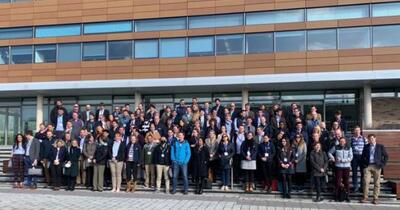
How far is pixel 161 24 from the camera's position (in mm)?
25516

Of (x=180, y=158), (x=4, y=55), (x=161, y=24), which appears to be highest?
(x=161, y=24)

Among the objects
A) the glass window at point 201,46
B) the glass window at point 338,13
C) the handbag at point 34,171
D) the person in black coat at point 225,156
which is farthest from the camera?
the glass window at point 201,46

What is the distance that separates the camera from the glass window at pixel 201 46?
24.8 m

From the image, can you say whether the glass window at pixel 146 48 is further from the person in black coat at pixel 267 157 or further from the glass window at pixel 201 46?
the person in black coat at pixel 267 157

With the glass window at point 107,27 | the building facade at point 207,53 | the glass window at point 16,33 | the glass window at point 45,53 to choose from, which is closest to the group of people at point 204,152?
the building facade at point 207,53

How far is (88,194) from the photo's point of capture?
1386 centimetres

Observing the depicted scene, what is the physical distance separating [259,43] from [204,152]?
37.4 feet

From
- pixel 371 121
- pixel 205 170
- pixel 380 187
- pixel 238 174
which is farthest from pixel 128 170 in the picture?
pixel 371 121

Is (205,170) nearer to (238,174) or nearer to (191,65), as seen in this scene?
(238,174)

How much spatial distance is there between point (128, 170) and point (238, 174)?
3412 millimetres

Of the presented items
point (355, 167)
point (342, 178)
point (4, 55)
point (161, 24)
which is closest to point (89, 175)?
point (342, 178)

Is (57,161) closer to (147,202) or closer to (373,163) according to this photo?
(147,202)

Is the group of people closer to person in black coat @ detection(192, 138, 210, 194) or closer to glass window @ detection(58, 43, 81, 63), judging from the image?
person in black coat @ detection(192, 138, 210, 194)

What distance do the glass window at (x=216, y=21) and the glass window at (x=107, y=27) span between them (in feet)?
11.8
